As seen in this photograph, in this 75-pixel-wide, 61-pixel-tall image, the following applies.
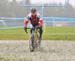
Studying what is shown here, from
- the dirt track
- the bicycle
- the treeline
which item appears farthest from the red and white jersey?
the treeline

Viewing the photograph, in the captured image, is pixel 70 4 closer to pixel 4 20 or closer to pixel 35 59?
pixel 4 20

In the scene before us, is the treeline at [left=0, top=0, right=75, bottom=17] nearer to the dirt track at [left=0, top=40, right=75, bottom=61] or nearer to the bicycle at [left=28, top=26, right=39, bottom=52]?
the dirt track at [left=0, top=40, right=75, bottom=61]

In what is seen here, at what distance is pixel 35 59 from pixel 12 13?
23.5m

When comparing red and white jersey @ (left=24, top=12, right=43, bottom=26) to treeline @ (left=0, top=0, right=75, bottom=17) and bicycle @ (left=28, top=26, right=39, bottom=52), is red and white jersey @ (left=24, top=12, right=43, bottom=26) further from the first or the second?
treeline @ (left=0, top=0, right=75, bottom=17)

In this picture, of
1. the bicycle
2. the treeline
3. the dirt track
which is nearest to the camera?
the dirt track

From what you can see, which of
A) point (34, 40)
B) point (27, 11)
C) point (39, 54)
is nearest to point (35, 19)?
point (34, 40)

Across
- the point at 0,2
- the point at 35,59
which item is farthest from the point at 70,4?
the point at 35,59

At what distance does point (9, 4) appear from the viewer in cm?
3434

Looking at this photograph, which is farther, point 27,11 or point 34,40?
point 27,11

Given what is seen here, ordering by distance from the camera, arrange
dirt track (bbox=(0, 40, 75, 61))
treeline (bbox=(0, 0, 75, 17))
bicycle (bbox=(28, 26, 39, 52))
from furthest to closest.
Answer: treeline (bbox=(0, 0, 75, 17)), bicycle (bbox=(28, 26, 39, 52)), dirt track (bbox=(0, 40, 75, 61))

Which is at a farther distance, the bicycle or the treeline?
the treeline

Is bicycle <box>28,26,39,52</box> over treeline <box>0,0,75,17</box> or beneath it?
over

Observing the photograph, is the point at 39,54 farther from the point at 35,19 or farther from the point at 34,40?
the point at 35,19

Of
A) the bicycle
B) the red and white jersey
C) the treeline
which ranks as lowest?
the treeline
